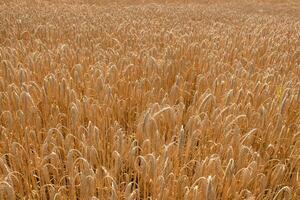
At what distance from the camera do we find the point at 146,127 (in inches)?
42.9

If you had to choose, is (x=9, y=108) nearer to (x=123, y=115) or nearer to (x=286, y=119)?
(x=123, y=115)

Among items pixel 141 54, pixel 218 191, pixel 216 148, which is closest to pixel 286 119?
pixel 216 148

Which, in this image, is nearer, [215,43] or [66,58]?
[66,58]

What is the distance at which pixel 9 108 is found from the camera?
136 cm

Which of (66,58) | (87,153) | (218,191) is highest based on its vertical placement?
(66,58)

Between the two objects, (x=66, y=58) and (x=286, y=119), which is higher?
(x=66, y=58)

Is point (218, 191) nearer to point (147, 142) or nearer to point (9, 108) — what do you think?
point (147, 142)

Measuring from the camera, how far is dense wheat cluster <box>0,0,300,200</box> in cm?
97

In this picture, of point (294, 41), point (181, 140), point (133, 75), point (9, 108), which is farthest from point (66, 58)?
point (294, 41)

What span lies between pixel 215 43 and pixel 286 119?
51.9 inches

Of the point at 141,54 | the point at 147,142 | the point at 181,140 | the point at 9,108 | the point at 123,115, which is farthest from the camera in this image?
the point at 141,54

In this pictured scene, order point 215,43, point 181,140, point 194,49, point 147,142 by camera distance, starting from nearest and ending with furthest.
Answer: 1. point 181,140
2. point 147,142
3. point 194,49
4. point 215,43

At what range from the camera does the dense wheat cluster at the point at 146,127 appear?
972 millimetres

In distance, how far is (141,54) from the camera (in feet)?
7.25
